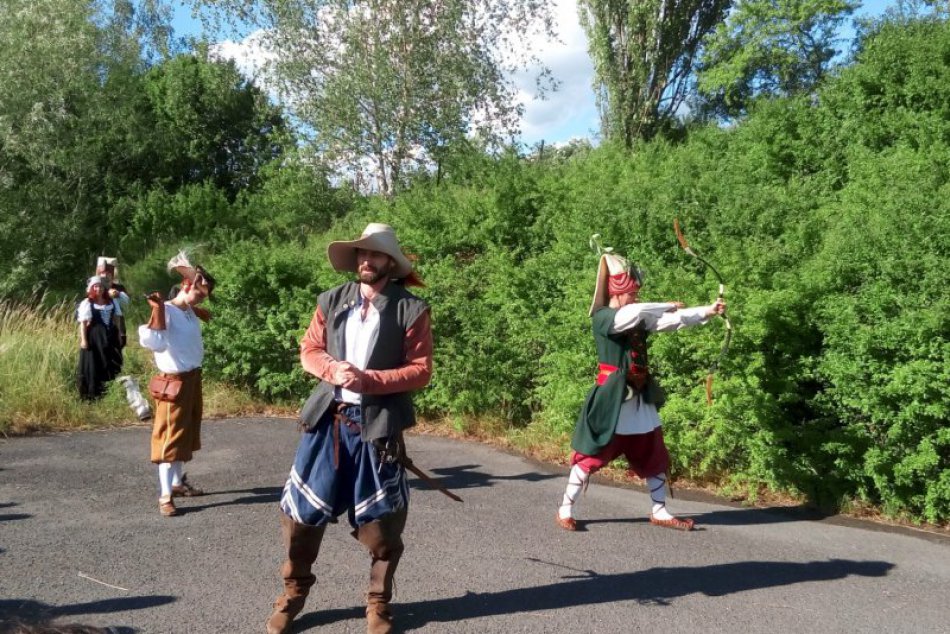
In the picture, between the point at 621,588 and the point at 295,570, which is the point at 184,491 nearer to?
the point at 295,570

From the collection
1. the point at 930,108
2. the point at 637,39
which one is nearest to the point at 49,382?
the point at 930,108

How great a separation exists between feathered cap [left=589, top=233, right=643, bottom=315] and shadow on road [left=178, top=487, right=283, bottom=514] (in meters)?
3.07

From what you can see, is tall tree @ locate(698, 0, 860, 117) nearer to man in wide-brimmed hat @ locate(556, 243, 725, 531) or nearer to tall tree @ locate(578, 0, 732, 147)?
tall tree @ locate(578, 0, 732, 147)

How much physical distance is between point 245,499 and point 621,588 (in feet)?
10.9

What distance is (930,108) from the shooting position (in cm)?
1172

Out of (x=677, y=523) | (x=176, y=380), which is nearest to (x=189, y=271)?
(x=176, y=380)

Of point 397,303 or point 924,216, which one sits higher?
point 924,216

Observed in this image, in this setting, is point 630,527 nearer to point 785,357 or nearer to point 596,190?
point 785,357

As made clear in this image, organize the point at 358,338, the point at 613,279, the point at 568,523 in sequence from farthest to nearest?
1. the point at 568,523
2. the point at 613,279
3. the point at 358,338

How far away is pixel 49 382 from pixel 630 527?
7.57m

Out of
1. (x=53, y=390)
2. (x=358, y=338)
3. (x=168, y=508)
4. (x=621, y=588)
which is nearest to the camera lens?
(x=358, y=338)

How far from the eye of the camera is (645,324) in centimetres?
543

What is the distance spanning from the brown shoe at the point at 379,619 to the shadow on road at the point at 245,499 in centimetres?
277

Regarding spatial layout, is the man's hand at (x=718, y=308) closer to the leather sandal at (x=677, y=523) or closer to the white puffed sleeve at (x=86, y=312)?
the leather sandal at (x=677, y=523)
